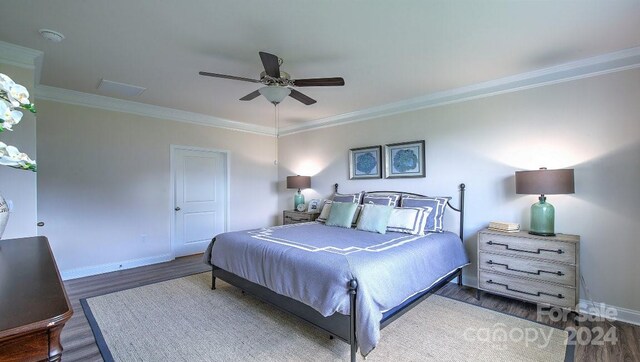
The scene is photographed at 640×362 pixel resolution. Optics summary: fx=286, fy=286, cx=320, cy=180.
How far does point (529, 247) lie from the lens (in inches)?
110

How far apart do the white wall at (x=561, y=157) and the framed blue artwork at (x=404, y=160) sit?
0.32 feet

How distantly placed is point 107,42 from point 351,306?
2.96 meters

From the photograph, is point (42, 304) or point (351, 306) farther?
point (351, 306)

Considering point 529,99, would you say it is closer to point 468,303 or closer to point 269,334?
point 468,303

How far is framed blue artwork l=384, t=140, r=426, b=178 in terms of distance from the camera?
159 inches

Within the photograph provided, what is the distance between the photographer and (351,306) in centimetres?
195

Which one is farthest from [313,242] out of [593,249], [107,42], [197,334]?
[593,249]

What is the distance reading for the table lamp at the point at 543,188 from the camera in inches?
105

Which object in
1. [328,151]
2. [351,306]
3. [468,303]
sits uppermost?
[328,151]

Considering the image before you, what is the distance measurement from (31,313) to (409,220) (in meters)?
3.17

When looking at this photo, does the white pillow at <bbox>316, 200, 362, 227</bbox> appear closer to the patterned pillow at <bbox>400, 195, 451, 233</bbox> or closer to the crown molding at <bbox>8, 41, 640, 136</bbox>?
the patterned pillow at <bbox>400, 195, 451, 233</bbox>

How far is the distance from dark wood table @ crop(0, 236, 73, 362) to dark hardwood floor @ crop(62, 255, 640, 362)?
4.74 ft

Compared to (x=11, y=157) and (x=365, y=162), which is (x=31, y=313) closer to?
(x=11, y=157)

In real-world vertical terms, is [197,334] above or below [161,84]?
below
